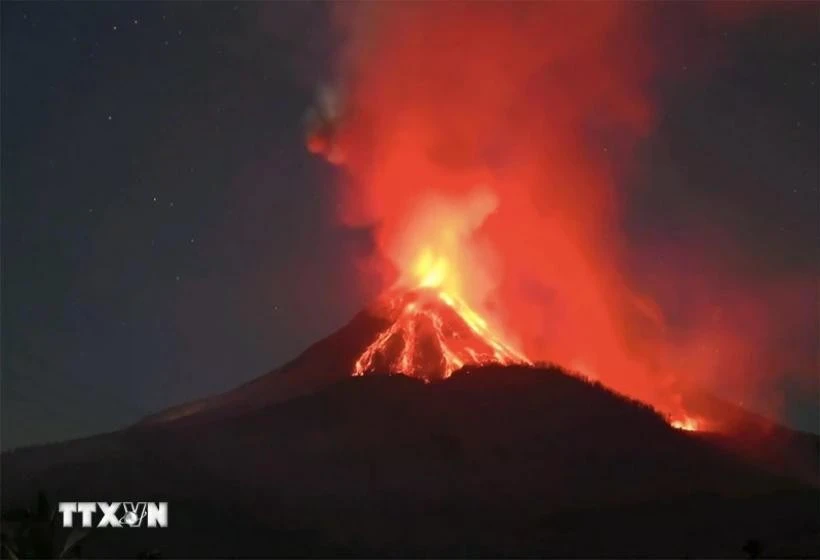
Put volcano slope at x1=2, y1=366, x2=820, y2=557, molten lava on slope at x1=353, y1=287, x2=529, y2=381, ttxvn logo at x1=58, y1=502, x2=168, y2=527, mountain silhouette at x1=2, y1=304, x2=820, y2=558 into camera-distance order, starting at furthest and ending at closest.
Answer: molten lava on slope at x1=353, y1=287, x2=529, y2=381
mountain silhouette at x1=2, y1=304, x2=820, y2=558
volcano slope at x1=2, y1=366, x2=820, y2=557
ttxvn logo at x1=58, y1=502, x2=168, y2=527

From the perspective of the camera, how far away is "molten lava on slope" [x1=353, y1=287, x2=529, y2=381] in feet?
381

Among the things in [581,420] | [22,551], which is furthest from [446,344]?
[22,551]

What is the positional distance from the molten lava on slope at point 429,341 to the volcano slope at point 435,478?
7.54m

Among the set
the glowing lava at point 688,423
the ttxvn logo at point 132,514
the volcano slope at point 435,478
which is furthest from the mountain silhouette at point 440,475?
the glowing lava at point 688,423

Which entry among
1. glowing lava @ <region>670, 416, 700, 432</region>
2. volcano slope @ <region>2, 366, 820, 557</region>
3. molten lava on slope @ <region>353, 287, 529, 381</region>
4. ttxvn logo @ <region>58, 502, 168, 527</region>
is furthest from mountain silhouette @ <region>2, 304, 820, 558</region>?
molten lava on slope @ <region>353, 287, 529, 381</region>

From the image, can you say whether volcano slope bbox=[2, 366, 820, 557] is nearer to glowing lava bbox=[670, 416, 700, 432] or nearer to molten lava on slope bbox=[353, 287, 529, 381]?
molten lava on slope bbox=[353, 287, 529, 381]

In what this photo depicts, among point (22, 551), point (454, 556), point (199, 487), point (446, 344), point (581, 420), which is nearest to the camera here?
point (22, 551)

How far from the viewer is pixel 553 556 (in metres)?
77.5

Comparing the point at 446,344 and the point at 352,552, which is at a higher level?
the point at 446,344

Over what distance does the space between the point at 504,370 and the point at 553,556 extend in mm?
33915

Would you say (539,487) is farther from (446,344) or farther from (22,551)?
(22,551)

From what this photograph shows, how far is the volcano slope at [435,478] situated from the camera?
78.5m

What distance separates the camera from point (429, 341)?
118812mm

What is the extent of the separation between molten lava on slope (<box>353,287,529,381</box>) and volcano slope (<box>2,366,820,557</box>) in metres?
7.54
